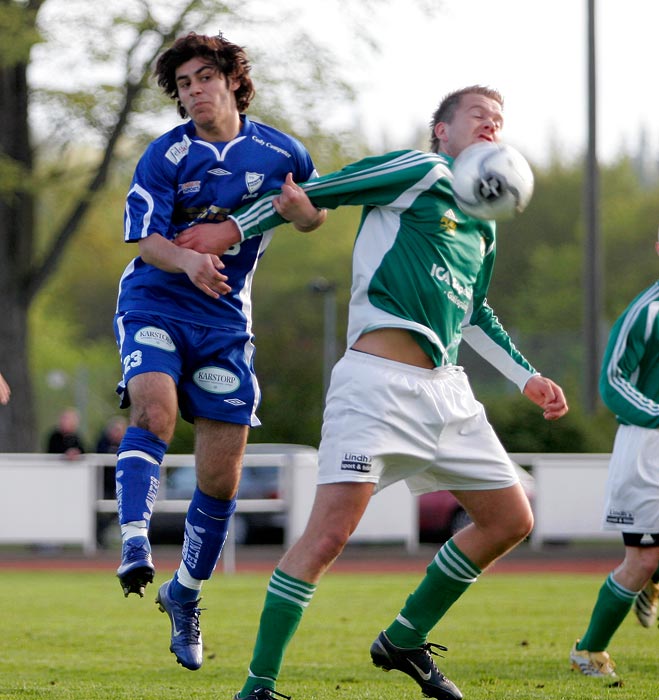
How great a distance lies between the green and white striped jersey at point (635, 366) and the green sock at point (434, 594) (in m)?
1.86

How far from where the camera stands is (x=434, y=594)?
6.03 metres

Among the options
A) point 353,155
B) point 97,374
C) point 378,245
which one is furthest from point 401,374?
point 97,374

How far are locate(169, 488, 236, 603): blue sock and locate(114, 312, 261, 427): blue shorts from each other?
1.52 feet

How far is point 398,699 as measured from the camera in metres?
6.35

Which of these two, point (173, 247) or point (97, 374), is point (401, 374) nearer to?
point (173, 247)

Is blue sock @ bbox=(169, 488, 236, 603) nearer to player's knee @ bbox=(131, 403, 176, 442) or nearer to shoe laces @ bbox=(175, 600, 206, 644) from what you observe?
shoe laces @ bbox=(175, 600, 206, 644)

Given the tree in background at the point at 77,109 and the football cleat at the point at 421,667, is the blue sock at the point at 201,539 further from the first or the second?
the tree in background at the point at 77,109

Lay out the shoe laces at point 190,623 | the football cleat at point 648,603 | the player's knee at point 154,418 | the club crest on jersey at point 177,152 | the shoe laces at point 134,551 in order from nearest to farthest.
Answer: the shoe laces at point 134,551, the player's knee at point 154,418, the club crest on jersey at point 177,152, the shoe laces at point 190,623, the football cleat at point 648,603

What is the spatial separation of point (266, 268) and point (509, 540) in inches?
2372

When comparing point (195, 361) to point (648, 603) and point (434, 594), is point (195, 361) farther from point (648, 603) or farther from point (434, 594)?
point (648, 603)

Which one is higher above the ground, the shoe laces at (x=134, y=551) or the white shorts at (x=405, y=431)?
the white shorts at (x=405, y=431)

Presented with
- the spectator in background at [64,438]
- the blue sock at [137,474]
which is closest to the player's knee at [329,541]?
the blue sock at [137,474]

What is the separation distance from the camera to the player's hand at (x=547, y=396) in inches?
241

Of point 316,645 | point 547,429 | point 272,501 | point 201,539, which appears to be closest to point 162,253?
point 201,539
